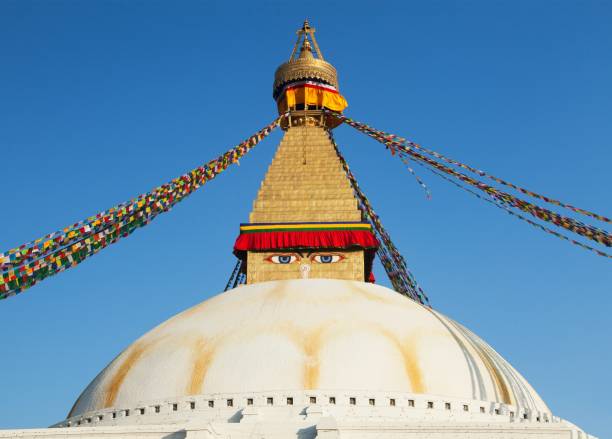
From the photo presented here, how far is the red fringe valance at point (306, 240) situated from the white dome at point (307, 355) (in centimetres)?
260

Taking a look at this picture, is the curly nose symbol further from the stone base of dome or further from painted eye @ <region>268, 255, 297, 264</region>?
the stone base of dome

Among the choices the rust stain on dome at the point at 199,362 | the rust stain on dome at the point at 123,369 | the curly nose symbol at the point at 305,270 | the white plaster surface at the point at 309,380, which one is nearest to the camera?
the white plaster surface at the point at 309,380

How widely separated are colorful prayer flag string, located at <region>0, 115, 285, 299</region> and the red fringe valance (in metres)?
1.59

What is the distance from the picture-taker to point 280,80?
21953mm

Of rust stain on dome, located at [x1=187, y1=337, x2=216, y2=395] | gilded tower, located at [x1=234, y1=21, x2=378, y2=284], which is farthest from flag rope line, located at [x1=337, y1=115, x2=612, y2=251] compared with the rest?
rust stain on dome, located at [x1=187, y1=337, x2=216, y2=395]

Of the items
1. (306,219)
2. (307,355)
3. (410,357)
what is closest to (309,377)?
(307,355)

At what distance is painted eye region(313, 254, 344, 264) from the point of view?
17.4 meters

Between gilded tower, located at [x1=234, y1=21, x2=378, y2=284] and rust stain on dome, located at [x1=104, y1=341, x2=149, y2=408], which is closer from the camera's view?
rust stain on dome, located at [x1=104, y1=341, x2=149, y2=408]

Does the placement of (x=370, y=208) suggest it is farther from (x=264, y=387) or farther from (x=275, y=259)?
(x=264, y=387)

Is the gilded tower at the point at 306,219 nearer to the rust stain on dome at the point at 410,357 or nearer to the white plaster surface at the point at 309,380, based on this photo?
the white plaster surface at the point at 309,380

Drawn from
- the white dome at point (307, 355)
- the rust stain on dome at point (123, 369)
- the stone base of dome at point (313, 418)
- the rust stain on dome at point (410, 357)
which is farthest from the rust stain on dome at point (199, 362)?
the rust stain on dome at point (410, 357)

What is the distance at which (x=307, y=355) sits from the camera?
12859 mm

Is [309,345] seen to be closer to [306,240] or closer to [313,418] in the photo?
[313,418]

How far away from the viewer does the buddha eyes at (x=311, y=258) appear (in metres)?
17.4
